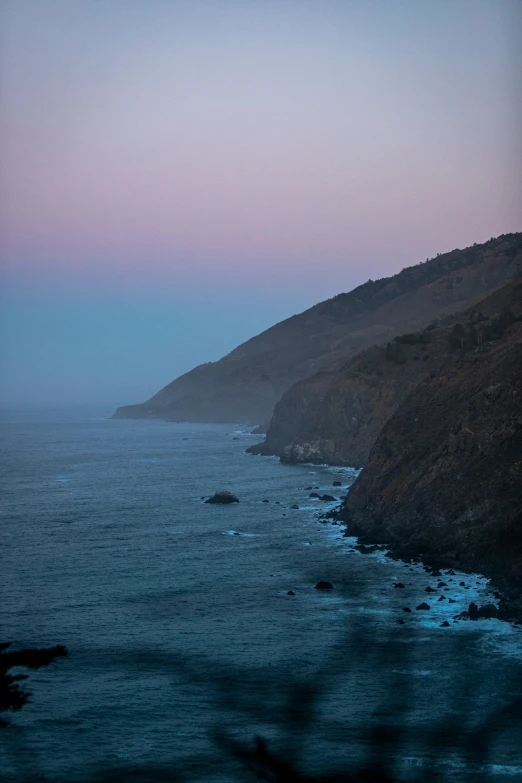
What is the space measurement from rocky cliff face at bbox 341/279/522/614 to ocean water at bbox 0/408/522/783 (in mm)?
2824

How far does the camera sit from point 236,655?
1510 inches

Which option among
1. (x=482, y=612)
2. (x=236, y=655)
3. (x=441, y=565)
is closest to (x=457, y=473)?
(x=441, y=565)

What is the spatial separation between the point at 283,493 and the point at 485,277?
114211 millimetres

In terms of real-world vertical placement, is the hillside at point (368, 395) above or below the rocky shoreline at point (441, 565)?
above

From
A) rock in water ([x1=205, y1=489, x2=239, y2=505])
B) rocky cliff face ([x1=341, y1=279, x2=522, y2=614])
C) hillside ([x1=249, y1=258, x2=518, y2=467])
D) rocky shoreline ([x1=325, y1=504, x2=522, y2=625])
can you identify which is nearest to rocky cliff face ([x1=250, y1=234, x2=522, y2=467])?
hillside ([x1=249, y1=258, x2=518, y2=467])

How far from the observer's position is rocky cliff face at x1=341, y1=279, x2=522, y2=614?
52.3 metres

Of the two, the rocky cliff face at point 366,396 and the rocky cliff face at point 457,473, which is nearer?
the rocky cliff face at point 457,473

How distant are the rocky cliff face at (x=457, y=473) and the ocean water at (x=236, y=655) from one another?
9.27ft

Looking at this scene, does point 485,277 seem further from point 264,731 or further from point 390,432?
point 264,731

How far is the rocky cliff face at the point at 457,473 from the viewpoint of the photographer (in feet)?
172

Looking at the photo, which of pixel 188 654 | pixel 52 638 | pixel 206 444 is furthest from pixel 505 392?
pixel 206 444

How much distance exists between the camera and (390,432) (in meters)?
72.0

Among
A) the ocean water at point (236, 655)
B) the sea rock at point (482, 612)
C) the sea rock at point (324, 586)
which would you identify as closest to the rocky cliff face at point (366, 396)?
the ocean water at point (236, 655)

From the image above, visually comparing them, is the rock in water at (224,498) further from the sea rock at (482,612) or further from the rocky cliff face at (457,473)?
the sea rock at (482,612)
